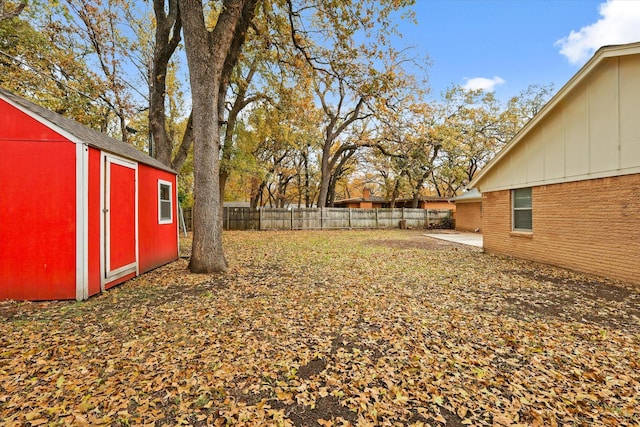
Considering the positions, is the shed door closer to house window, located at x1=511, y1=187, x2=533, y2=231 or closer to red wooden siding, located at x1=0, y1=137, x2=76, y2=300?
red wooden siding, located at x1=0, y1=137, x2=76, y2=300

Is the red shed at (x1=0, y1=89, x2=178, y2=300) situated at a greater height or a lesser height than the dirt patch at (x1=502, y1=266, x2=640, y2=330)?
greater

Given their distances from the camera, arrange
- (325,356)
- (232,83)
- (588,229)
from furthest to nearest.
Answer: (232,83), (588,229), (325,356)

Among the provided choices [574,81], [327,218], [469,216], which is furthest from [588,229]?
[327,218]

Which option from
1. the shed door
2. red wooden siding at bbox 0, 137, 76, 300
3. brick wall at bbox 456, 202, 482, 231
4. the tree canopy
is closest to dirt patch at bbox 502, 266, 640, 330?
the tree canopy

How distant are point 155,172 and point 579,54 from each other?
19.3 m

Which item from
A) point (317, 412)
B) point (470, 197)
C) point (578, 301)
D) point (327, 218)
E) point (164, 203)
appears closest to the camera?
point (317, 412)

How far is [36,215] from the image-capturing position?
4480 mm

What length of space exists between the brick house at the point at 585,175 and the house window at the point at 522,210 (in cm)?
3

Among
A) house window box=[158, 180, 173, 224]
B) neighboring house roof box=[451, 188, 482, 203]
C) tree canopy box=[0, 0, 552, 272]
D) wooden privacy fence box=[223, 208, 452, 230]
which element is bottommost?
wooden privacy fence box=[223, 208, 452, 230]

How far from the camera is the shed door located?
507cm

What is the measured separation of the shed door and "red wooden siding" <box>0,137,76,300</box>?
556mm

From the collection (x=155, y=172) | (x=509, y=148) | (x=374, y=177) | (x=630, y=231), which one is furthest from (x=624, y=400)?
(x=374, y=177)

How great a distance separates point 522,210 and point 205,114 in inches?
349

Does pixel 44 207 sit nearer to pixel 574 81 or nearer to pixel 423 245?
pixel 574 81
